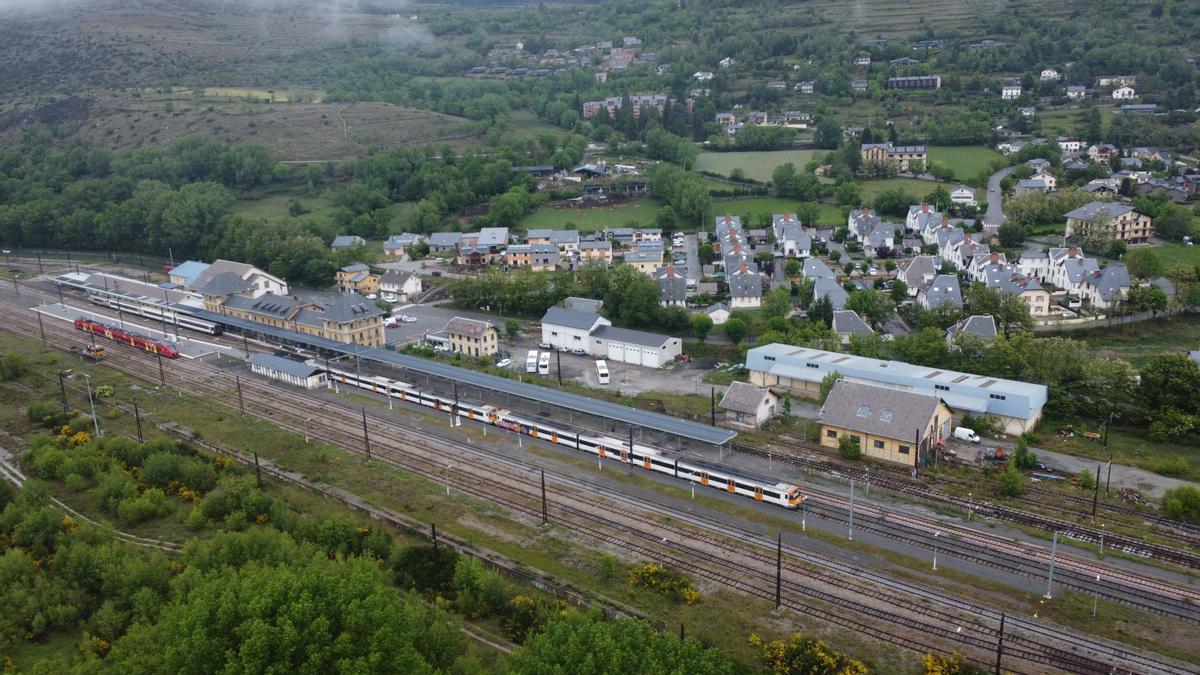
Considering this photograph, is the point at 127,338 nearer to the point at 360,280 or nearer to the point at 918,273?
the point at 360,280

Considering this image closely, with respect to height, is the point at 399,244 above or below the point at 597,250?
below

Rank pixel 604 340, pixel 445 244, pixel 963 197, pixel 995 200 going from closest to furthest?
pixel 604 340 < pixel 445 244 < pixel 963 197 < pixel 995 200

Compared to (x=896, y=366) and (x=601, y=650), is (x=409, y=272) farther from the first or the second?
(x=601, y=650)

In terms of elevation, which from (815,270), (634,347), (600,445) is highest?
(815,270)

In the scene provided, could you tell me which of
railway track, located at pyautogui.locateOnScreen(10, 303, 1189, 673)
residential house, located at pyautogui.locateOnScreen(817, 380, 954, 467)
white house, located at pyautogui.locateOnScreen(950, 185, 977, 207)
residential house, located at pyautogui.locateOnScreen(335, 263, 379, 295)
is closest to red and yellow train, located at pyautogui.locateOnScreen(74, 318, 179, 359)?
railway track, located at pyautogui.locateOnScreen(10, 303, 1189, 673)

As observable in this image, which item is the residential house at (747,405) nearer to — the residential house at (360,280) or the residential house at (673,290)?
the residential house at (673,290)

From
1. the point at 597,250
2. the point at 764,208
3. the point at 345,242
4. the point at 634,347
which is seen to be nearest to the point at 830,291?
the point at 634,347

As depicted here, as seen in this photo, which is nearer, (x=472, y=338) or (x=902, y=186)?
(x=472, y=338)

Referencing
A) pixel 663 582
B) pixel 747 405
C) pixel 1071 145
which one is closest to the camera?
pixel 663 582

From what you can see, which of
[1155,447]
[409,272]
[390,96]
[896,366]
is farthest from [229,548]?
[390,96]
